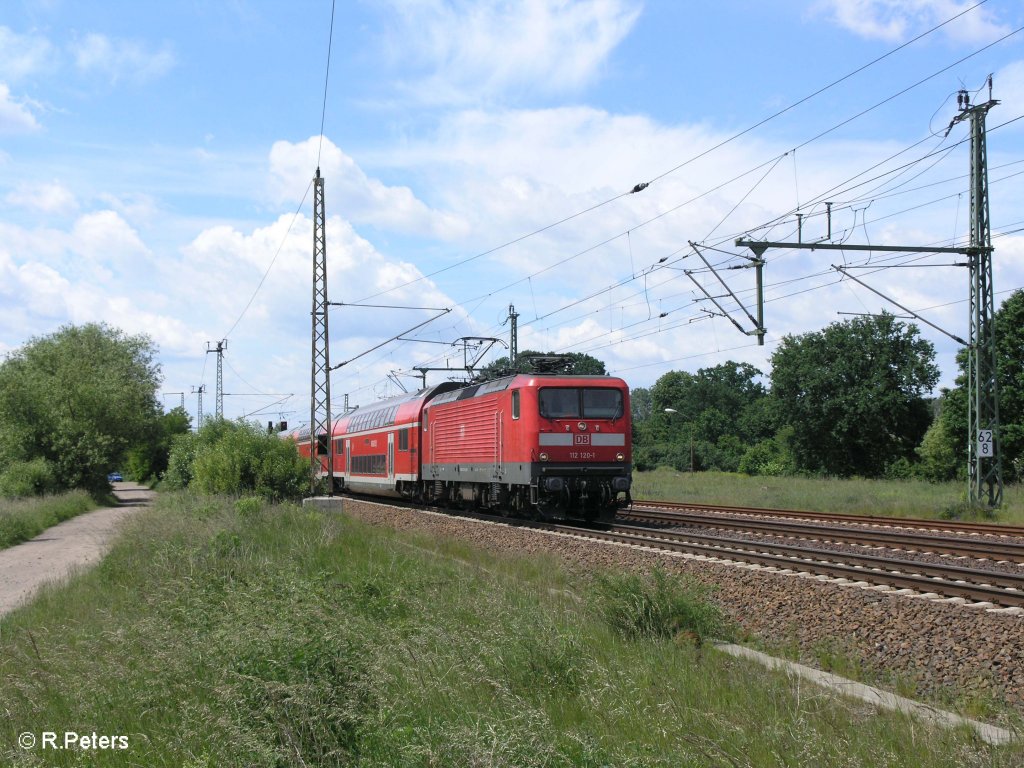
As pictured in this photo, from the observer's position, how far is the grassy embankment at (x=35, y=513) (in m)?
25.5

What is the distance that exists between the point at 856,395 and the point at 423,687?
62.1m

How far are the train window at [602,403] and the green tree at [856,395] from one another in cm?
4658

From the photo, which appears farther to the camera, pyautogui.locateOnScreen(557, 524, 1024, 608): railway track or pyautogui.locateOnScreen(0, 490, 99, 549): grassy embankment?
pyautogui.locateOnScreen(0, 490, 99, 549): grassy embankment

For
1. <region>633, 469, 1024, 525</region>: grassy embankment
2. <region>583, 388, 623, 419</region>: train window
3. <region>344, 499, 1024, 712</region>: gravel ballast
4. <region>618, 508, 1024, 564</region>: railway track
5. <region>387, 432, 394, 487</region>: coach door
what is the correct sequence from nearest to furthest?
<region>344, 499, 1024, 712</region>: gravel ballast → <region>618, 508, 1024, 564</region>: railway track → <region>583, 388, 623, 419</region>: train window → <region>633, 469, 1024, 525</region>: grassy embankment → <region>387, 432, 394, 487</region>: coach door

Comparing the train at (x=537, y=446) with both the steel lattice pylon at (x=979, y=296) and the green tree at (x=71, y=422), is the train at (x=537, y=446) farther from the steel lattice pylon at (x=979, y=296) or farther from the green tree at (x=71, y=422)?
the green tree at (x=71, y=422)

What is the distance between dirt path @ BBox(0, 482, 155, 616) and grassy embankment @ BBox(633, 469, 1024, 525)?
18.4 m

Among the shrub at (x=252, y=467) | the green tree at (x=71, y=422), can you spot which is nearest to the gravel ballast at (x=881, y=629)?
the shrub at (x=252, y=467)

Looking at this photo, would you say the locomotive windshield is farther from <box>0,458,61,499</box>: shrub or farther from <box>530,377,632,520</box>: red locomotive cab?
<box>0,458,61,499</box>: shrub

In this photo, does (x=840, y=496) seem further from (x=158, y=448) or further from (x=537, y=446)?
(x=158, y=448)

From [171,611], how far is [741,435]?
94707 millimetres

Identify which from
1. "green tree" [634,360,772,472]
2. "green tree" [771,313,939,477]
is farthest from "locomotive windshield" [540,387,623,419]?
"green tree" [634,360,772,472]

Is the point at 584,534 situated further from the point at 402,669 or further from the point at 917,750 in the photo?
the point at 917,750

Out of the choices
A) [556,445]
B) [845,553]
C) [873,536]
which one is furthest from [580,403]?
[845,553]

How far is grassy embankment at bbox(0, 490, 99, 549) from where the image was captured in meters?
25.5
